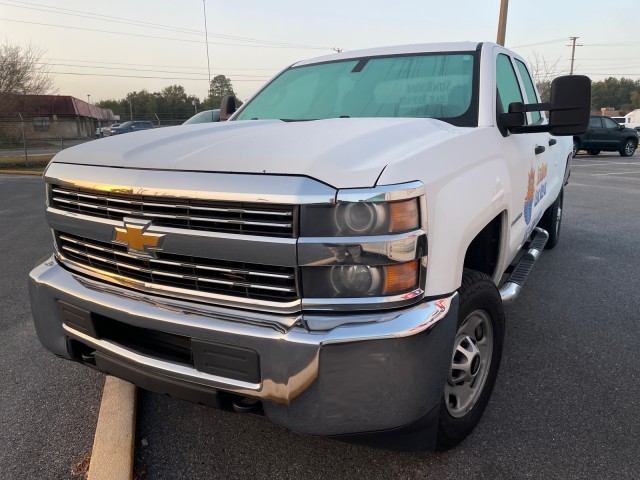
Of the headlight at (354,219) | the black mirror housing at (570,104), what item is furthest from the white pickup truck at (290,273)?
the black mirror housing at (570,104)

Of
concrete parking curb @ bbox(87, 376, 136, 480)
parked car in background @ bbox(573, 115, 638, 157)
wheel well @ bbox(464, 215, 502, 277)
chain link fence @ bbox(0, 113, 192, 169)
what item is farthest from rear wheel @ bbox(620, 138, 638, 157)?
concrete parking curb @ bbox(87, 376, 136, 480)

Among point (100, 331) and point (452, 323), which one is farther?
point (100, 331)

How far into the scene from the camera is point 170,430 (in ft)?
7.93

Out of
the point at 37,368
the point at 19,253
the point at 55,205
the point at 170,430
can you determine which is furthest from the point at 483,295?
the point at 19,253

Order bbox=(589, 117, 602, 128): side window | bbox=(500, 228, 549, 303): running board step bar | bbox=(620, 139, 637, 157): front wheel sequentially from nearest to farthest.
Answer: bbox=(500, 228, 549, 303): running board step bar, bbox=(589, 117, 602, 128): side window, bbox=(620, 139, 637, 157): front wheel

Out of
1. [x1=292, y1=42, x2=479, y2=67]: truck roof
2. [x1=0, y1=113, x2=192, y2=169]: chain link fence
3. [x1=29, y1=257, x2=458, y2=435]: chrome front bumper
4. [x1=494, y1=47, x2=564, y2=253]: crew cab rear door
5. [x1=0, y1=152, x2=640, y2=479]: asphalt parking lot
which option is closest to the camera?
[x1=29, y1=257, x2=458, y2=435]: chrome front bumper

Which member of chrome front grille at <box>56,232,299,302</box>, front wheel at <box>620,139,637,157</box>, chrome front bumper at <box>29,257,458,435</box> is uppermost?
Result: chrome front grille at <box>56,232,299,302</box>

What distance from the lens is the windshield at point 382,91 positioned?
286 centimetres

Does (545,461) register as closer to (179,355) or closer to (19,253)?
(179,355)

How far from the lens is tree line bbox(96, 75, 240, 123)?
45766mm

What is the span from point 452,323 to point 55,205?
5.88ft

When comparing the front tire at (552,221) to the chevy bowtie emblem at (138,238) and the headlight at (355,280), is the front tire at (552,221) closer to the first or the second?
the headlight at (355,280)

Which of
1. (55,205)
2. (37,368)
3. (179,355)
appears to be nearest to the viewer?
(179,355)

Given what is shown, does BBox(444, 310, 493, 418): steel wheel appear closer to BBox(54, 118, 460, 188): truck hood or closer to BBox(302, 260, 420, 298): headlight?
BBox(302, 260, 420, 298): headlight
